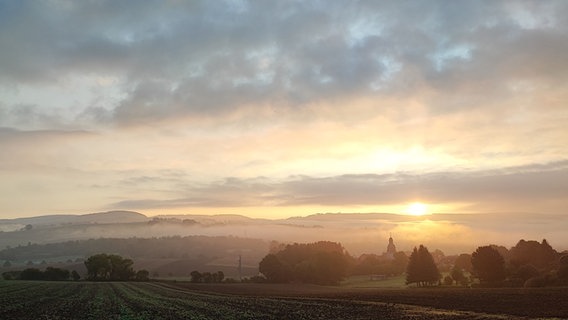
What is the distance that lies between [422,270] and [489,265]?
20.0 m

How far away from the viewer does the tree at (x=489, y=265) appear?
412 ft

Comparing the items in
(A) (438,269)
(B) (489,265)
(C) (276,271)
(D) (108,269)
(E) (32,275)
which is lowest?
(E) (32,275)

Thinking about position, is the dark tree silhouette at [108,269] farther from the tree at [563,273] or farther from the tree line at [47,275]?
the tree at [563,273]

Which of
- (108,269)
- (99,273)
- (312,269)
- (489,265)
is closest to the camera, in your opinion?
(489,265)

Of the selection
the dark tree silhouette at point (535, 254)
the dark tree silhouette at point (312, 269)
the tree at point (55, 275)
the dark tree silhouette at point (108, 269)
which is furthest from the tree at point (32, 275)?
the dark tree silhouette at point (535, 254)

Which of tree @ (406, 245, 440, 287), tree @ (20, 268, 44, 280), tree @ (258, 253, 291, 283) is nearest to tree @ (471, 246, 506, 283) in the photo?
tree @ (406, 245, 440, 287)

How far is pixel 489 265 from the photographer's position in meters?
126

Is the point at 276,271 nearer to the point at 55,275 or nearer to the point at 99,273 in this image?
the point at 99,273

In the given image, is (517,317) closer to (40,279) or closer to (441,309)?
(441,309)

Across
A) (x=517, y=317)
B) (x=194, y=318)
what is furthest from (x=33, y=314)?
(x=517, y=317)

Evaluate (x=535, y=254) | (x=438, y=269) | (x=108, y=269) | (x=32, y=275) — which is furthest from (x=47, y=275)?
(x=535, y=254)

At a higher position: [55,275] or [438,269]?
[438,269]

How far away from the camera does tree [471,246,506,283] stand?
412 feet

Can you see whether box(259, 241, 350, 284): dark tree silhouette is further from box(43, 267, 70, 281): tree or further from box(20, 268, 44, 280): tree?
box(20, 268, 44, 280): tree
